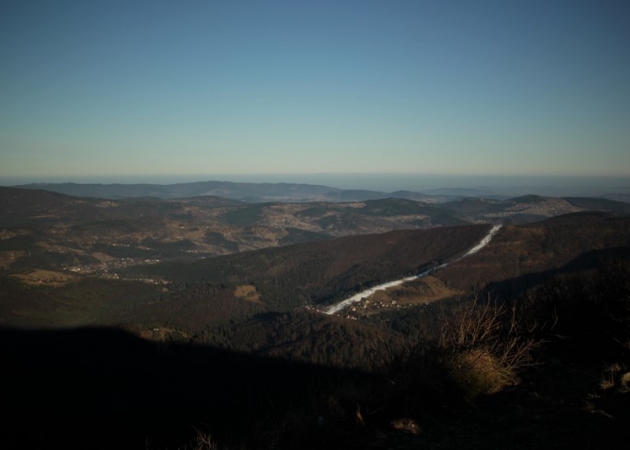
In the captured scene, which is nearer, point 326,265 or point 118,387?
point 118,387

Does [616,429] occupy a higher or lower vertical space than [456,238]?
higher

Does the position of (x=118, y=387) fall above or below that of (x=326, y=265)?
below

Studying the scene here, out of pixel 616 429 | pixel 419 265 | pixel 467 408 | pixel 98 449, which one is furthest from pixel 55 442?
pixel 419 265

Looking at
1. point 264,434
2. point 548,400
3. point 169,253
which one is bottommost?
point 169,253

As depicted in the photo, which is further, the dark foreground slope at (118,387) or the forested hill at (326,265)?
the forested hill at (326,265)

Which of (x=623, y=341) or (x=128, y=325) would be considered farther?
(x=128, y=325)

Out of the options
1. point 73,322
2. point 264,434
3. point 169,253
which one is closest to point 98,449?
point 264,434

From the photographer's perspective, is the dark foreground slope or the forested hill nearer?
the dark foreground slope

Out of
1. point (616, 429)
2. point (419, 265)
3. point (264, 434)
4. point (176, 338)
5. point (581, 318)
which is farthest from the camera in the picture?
point (419, 265)

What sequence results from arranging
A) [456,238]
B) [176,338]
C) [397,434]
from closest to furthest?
[397,434] < [176,338] < [456,238]

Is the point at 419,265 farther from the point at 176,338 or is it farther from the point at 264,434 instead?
the point at 264,434

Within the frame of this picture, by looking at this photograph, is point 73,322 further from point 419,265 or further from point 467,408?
point 467,408
